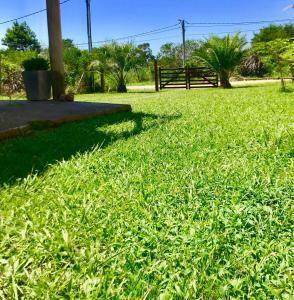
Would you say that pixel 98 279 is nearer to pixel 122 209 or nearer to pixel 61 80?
pixel 122 209

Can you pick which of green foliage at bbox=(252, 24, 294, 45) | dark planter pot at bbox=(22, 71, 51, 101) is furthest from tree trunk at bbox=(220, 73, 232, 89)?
green foliage at bbox=(252, 24, 294, 45)

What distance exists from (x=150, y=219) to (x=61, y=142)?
2.55 meters

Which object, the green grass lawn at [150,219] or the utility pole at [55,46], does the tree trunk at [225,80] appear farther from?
the green grass lawn at [150,219]

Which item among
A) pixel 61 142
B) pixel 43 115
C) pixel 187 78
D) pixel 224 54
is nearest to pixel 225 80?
pixel 224 54

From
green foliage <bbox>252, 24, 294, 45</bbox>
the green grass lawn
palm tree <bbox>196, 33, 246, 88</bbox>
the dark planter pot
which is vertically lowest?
the green grass lawn

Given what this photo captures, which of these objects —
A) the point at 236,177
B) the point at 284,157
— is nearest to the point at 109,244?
A: the point at 236,177

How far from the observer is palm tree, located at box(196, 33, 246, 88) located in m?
16.5

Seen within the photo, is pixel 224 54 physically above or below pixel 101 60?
below

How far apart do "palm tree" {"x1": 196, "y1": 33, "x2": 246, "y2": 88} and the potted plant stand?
9.73m

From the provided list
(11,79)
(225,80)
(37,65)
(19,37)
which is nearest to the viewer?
(37,65)

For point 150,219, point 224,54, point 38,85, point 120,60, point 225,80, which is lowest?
point 150,219

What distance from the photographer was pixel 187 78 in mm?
20250

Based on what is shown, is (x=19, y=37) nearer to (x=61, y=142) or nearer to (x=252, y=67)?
(x=252, y=67)

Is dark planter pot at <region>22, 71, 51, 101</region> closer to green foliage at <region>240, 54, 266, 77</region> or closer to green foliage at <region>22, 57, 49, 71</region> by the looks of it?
green foliage at <region>22, 57, 49, 71</region>
